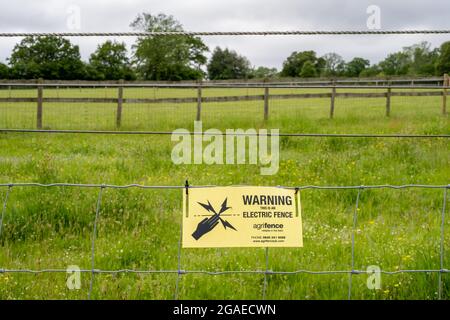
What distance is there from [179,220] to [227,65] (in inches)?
144

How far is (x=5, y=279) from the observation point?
3807 mm

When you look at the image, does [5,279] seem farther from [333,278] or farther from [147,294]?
[333,278]

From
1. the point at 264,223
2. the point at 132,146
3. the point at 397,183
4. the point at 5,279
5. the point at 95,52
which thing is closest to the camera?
the point at 264,223

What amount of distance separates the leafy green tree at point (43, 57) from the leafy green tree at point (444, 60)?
15.4 ft

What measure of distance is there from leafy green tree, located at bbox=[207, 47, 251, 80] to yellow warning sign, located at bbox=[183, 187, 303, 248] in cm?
449

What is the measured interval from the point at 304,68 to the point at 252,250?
16.0 m

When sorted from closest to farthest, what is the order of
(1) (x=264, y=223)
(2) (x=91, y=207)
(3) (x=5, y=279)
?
(1) (x=264, y=223)
(3) (x=5, y=279)
(2) (x=91, y=207)

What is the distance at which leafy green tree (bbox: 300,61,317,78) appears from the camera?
1954 centimetres

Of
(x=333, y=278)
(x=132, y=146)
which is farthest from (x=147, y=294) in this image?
(x=132, y=146)

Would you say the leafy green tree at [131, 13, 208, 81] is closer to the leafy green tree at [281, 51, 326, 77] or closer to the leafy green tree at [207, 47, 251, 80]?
the leafy green tree at [207, 47, 251, 80]

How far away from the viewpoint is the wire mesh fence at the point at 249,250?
11.6 ft

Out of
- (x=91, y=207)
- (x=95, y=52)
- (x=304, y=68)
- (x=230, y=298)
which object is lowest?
(x=230, y=298)

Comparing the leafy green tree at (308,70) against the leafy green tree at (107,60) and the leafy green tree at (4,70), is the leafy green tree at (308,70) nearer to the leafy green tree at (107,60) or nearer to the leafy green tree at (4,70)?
the leafy green tree at (107,60)

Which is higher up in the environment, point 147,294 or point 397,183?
point 397,183
